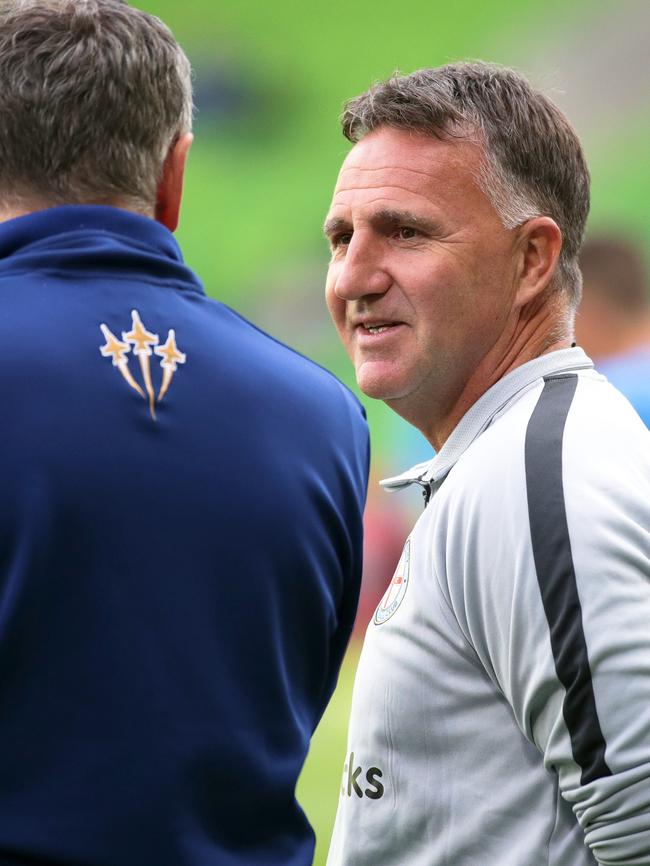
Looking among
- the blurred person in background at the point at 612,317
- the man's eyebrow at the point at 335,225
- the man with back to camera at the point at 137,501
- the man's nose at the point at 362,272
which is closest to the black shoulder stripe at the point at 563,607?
the man with back to camera at the point at 137,501

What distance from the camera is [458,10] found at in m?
6.74

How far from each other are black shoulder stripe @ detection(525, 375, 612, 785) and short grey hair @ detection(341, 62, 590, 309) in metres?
0.44

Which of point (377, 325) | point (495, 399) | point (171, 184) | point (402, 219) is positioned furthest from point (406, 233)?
point (171, 184)

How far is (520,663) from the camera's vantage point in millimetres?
1302

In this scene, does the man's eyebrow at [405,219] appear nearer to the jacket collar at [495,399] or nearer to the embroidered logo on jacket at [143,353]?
the jacket collar at [495,399]

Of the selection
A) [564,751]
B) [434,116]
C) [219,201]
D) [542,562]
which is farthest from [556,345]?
[219,201]

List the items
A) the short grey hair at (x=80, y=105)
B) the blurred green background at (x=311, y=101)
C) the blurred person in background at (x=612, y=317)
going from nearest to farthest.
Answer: the short grey hair at (x=80, y=105), the blurred person in background at (x=612, y=317), the blurred green background at (x=311, y=101)

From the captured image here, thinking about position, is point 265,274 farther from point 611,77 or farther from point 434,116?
point 434,116

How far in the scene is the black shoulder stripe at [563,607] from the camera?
4.12 ft

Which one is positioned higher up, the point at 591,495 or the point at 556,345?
the point at 556,345

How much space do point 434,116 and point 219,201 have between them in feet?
17.6

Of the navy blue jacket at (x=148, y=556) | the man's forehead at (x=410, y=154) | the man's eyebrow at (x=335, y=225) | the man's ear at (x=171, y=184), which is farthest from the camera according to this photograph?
the man's eyebrow at (x=335, y=225)

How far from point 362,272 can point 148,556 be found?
26.5 inches

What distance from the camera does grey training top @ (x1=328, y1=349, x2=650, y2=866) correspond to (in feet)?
4.12
